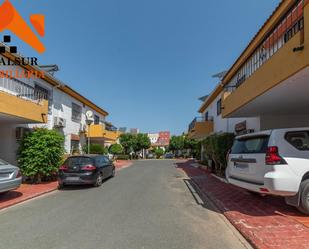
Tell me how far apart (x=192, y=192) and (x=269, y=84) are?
5.24 m

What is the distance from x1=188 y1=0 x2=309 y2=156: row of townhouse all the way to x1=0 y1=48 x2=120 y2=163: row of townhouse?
9010 mm

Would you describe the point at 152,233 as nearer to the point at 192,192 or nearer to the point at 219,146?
the point at 192,192

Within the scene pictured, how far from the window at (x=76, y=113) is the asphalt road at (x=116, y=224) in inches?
581

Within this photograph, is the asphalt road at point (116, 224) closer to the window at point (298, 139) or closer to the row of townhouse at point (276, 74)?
the window at point (298, 139)

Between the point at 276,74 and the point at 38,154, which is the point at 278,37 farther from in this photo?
the point at 38,154

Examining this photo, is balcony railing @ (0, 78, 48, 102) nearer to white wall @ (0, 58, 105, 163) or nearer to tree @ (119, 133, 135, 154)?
white wall @ (0, 58, 105, 163)

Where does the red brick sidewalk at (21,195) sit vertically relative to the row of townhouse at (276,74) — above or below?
below

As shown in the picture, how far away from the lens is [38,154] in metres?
12.3

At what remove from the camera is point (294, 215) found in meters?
6.09

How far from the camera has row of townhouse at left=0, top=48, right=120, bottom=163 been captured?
11654 millimetres

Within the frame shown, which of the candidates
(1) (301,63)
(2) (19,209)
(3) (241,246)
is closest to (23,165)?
(2) (19,209)

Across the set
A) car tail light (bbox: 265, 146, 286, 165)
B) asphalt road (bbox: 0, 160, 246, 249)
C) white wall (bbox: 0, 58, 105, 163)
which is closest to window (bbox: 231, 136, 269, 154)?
car tail light (bbox: 265, 146, 286, 165)

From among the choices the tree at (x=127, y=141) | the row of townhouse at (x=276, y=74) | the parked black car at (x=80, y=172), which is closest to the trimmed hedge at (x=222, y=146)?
the row of townhouse at (x=276, y=74)

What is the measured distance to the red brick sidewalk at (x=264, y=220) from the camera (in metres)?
4.52
